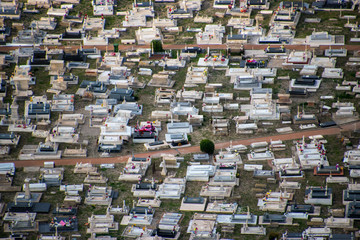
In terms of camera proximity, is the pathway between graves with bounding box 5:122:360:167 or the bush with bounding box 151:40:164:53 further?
the bush with bounding box 151:40:164:53

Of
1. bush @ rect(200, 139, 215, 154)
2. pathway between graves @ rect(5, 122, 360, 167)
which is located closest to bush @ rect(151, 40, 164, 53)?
pathway between graves @ rect(5, 122, 360, 167)

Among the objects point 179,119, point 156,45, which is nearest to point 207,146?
point 179,119

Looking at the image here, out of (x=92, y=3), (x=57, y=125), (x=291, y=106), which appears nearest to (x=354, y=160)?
(x=291, y=106)

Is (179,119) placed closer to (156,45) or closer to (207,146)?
(207,146)

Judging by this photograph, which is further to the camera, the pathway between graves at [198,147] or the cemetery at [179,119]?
the pathway between graves at [198,147]

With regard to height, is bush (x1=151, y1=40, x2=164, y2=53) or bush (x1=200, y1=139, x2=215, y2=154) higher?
bush (x1=151, y1=40, x2=164, y2=53)

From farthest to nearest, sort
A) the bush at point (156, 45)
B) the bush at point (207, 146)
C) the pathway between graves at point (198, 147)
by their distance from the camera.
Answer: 1. the bush at point (156, 45)
2. the pathway between graves at point (198, 147)
3. the bush at point (207, 146)

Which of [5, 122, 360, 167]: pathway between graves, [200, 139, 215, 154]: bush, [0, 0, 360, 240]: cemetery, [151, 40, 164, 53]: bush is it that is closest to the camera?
[0, 0, 360, 240]: cemetery

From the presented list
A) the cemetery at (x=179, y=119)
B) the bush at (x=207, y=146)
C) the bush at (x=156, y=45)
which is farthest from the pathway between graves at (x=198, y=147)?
the bush at (x=156, y=45)

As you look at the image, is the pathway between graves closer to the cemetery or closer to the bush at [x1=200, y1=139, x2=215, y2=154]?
the cemetery

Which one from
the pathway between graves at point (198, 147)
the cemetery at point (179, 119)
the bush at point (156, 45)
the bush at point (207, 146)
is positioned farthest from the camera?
the bush at point (156, 45)

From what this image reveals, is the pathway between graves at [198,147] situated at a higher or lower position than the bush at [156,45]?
lower

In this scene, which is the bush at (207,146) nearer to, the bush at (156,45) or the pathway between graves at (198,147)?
the pathway between graves at (198,147)
